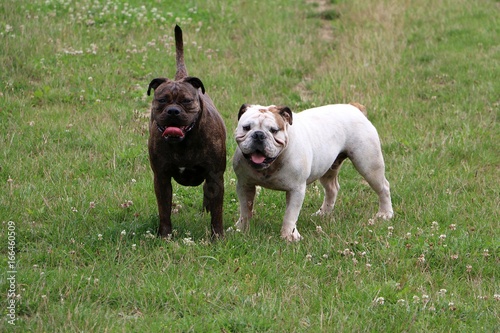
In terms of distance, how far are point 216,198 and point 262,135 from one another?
2.60 feet

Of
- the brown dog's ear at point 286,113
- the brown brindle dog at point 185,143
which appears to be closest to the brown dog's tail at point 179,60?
the brown brindle dog at point 185,143

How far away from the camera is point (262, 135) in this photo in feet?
22.6

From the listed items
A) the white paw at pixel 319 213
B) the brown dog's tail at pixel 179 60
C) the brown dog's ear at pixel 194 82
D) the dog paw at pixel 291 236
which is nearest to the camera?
the brown dog's ear at pixel 194 82

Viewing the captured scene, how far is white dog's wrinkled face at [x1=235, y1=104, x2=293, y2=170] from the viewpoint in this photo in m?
→ 6.93

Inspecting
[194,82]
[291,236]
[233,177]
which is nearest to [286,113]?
[194,82]

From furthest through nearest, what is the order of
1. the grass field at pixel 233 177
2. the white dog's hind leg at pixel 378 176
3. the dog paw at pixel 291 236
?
1. the white dog's hind leg at pixel 378 176
2. the dog paw at pixel 291 236
3. the grass field at pixel 233 177

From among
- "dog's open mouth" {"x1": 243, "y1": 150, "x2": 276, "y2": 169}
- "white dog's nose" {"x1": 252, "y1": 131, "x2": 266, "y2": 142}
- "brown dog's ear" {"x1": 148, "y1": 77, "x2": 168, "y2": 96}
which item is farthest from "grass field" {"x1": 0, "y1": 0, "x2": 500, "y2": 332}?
"brown dog's ear" {"x1": 148, "y1": 77, "x2": 168, "y2": 96}

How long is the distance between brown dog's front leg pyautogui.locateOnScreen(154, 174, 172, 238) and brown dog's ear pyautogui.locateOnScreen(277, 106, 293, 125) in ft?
3.91

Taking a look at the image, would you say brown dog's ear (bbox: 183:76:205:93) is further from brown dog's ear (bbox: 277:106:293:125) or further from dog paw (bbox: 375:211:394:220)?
dog paw (bbox: 375:211:394:220)

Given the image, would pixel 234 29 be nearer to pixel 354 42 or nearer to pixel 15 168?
pixel 354 42

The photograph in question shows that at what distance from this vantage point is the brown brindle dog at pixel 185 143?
6.79 m

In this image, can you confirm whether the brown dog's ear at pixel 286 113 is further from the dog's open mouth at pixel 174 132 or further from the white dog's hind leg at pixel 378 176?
the white dog's hind leg at pixel 378 176

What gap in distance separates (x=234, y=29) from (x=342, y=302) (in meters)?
9.58

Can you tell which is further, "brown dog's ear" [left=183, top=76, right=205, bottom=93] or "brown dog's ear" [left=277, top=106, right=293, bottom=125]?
"brown dog's ear" [left=277, top=106, right=293, bottom=125]
